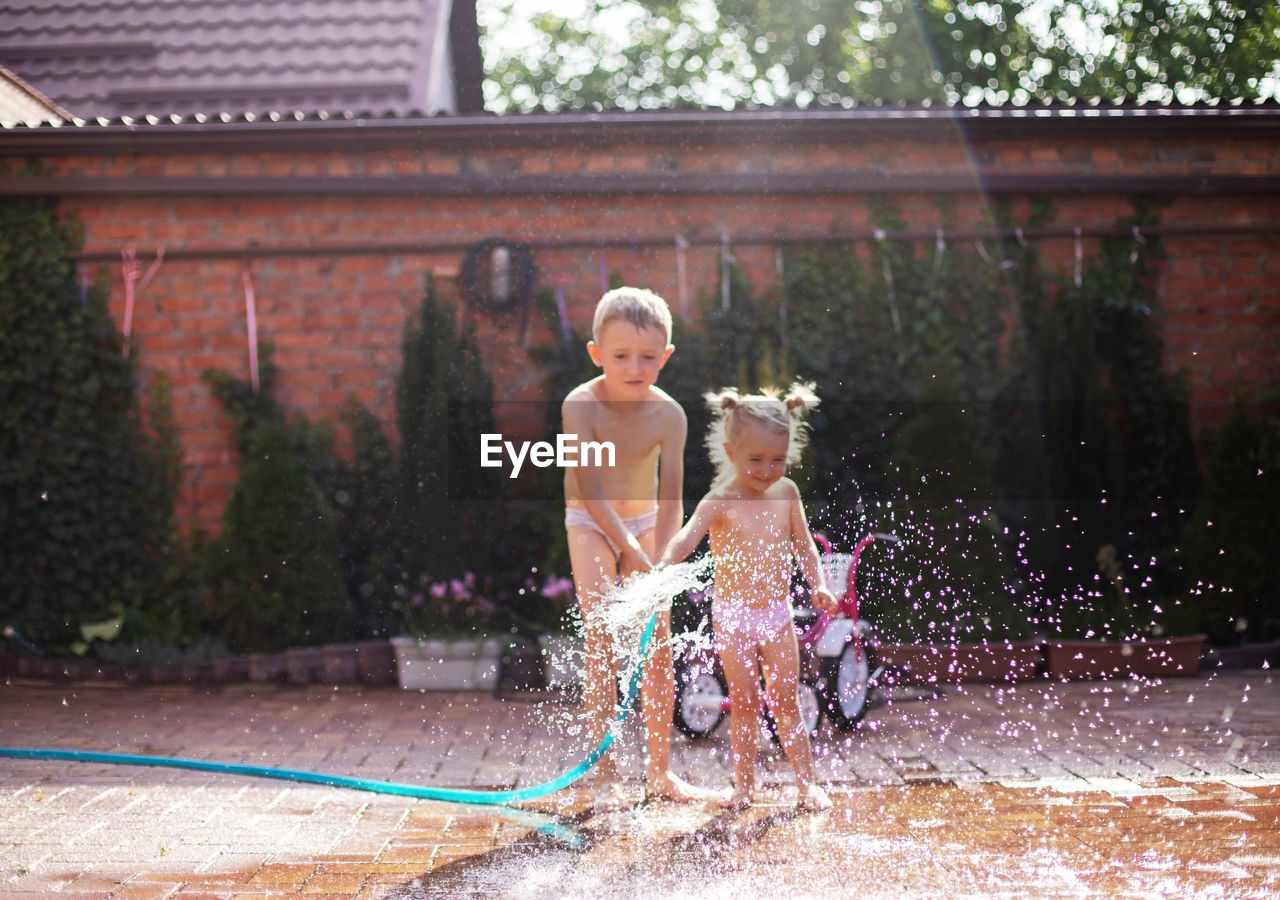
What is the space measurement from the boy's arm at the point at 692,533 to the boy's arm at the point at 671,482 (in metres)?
0.19

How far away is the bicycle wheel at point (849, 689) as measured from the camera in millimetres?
5074

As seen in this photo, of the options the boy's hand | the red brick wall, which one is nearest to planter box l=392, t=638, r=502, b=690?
the red brick wall

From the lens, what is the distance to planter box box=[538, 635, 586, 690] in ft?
20.9

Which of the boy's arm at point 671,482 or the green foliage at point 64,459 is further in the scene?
the green foliage at point 64,459

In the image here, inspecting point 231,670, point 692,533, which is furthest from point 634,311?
point 231,670

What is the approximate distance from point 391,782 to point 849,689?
1865 mm

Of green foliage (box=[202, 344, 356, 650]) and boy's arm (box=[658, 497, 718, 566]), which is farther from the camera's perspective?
green foliage (box=[202, 344, 356, 650])

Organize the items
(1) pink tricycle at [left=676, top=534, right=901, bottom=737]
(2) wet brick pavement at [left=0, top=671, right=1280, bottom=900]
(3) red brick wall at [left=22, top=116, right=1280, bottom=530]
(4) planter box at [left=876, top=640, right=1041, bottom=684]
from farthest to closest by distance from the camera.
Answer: (3) red brick wall at [left=22, top=116, right=1280, bottom=530] → (4) planter box at [left=876, top=640, right=1041, bottom=684] → (1) pink tricycle at [left=676, top=534, right=901, bottom=737] → (2) wet brick pavement at [left=0, top=671, right=1280, bottom=900]

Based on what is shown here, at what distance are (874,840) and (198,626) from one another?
15.4 ft

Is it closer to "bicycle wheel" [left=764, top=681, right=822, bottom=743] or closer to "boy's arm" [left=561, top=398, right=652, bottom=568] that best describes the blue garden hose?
"boy's arm" [left=561, top=398, right=652, bottom=568]

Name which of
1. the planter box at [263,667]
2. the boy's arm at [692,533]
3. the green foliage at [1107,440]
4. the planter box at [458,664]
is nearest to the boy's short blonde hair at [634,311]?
the boy's arm at [692,533]

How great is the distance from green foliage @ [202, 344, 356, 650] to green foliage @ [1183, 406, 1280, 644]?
15.0 feet

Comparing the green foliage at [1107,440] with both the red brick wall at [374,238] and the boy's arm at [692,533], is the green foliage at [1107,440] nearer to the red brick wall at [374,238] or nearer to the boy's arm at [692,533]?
the red brick wall at [374,238]

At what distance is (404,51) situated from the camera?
10453mm
